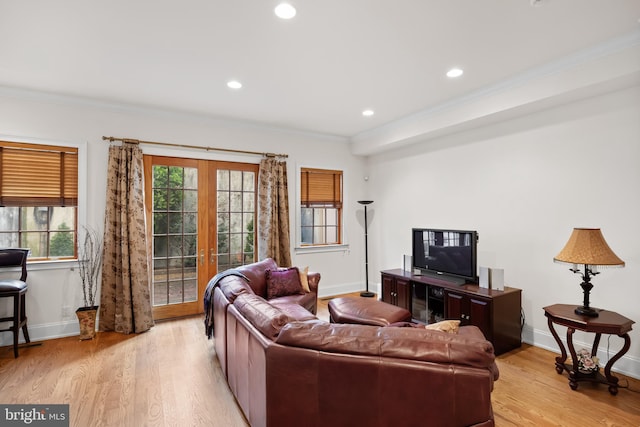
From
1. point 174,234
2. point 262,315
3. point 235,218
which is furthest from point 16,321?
point 262,315

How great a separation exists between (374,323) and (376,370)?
61.0 inches

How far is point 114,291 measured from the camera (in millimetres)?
4023

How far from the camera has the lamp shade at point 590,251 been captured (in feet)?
8.61

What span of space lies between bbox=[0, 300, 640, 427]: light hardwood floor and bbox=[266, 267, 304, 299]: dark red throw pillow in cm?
95

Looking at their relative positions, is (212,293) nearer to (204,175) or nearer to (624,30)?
(204,175)

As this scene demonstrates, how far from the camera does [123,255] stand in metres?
3.99

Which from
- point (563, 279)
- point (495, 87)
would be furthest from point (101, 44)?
point (563, 279)

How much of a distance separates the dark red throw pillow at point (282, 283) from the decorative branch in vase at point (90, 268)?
210cm

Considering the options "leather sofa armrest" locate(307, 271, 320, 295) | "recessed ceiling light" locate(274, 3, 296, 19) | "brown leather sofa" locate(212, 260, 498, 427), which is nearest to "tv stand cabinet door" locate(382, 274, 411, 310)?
"leather sofa armrest" locate(307, 271, 320, 295)

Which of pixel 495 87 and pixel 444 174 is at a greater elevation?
pixel 495 87

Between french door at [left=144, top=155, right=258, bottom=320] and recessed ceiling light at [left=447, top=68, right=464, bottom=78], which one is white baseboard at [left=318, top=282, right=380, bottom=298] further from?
recessed ceiling light at [left=447, top=68, right=464, bottom=78]

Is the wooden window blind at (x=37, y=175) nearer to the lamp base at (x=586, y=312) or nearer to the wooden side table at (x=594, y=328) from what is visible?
the wooden side table at (x=594, y=328)

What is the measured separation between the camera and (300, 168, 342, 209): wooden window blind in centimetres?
561

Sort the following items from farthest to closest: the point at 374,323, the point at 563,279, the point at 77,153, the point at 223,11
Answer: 1. the point at 77,153
2. the point at 563,279
3. the point at 374,323
4. the point at 223,11
